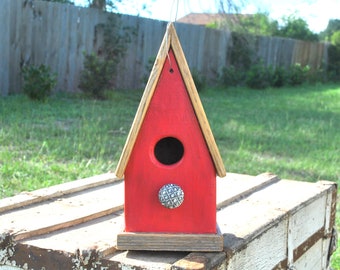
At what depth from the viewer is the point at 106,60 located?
34.0 ft

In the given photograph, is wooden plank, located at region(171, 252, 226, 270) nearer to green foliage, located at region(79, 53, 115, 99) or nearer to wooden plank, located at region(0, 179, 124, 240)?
wooden plank, located at region(0, 179, 124, 240)

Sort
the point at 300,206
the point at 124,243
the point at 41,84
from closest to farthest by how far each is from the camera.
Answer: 1. the point at 124,243
2. the point at 300,206
3. the point at 41,84

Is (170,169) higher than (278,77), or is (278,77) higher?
(170,169)

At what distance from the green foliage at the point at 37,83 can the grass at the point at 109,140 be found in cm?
16

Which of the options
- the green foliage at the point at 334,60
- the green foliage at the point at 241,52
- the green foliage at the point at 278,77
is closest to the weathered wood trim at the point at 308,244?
the green foliage at the point at 241,52

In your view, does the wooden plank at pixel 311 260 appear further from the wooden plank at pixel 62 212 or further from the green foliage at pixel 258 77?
the green foliage at pixel 258 77

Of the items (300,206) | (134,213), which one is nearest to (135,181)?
(134,213)

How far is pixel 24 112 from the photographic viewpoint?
670 cm

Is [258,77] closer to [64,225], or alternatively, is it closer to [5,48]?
[5,48]

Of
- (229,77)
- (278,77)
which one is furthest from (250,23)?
(278,77)

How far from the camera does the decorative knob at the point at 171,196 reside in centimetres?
159

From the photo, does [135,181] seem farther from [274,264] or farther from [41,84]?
[41,84]

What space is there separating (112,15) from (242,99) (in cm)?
283

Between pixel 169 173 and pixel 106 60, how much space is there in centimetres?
889
